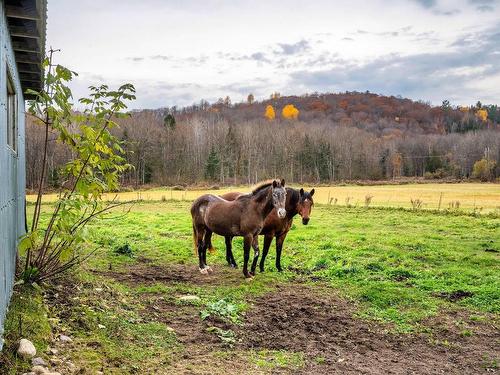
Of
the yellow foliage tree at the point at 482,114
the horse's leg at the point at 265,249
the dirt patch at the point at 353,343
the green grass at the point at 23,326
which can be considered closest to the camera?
the green grass at the point at 23,326

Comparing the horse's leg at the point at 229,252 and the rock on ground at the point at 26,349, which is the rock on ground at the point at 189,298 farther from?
the rock on ground at the point at 26,349

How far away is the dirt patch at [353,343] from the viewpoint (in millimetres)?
5938

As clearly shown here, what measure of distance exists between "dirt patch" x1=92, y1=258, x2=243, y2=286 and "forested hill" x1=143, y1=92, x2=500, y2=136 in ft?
416

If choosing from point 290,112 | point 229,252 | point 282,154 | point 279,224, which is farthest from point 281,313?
point 290,112

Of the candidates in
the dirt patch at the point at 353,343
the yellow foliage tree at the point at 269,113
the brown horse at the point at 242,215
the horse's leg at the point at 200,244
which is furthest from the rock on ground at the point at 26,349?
the yellow foliage tree at the point at 269,113

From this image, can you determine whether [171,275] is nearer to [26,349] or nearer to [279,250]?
[279,250]

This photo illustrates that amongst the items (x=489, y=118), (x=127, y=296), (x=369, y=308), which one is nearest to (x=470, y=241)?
(x=369, y=308)

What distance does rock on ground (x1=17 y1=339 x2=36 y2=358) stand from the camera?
176 inches

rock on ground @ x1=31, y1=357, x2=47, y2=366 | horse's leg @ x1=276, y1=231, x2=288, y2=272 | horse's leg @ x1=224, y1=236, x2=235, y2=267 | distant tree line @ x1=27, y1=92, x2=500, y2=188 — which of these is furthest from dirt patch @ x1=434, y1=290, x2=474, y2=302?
distant tree line @ x1=27, y1=92, x2=500, y2=188

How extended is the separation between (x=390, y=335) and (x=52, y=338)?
15.6 feet

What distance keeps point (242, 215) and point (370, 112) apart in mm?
166101

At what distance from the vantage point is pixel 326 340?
679cm

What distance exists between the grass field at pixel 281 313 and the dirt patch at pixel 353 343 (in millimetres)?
26

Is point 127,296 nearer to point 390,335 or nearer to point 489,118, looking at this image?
point 390,335
